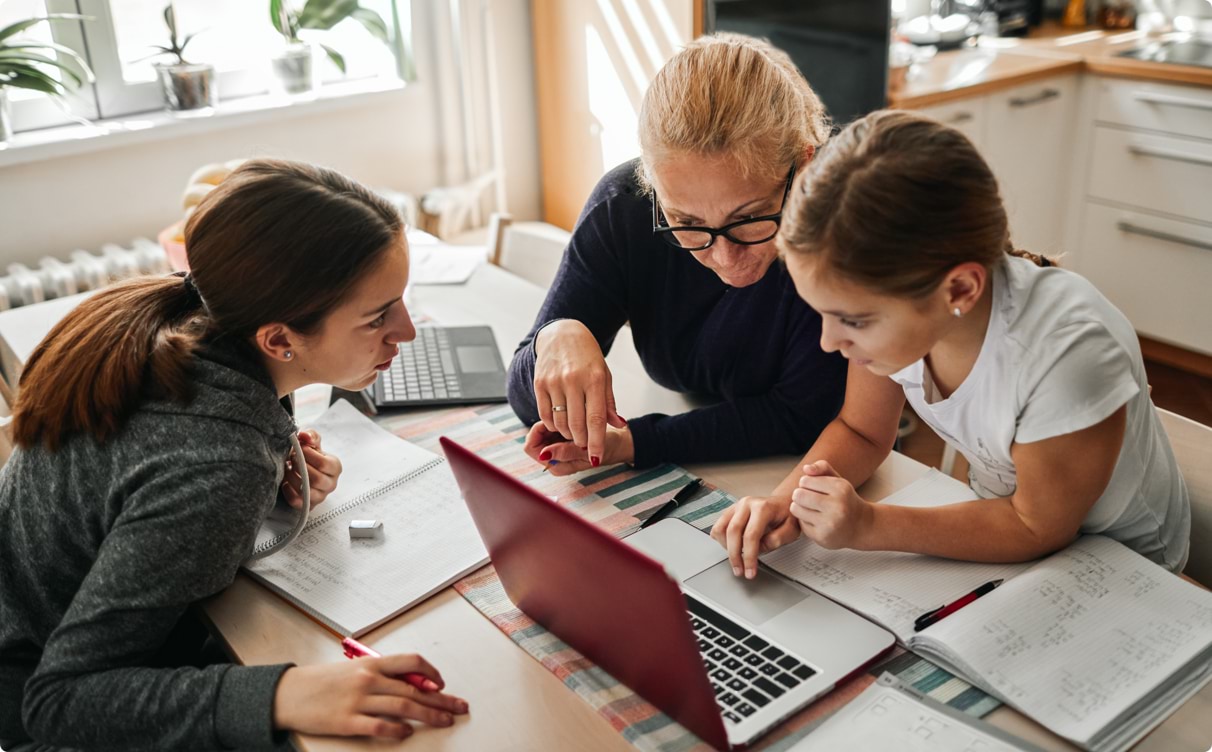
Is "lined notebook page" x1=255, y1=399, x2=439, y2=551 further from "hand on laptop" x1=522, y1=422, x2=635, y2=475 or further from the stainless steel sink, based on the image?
the stainless steel sink

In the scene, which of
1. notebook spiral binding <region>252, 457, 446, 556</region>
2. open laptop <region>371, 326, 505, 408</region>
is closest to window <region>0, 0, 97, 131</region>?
open laptop <region>371, 326, 505, 408</region>

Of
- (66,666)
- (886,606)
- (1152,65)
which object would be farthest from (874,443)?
(1152,65)

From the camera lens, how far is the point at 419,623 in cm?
108

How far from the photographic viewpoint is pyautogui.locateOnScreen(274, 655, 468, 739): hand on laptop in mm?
927

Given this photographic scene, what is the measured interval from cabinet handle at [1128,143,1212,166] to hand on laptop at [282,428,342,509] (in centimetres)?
249

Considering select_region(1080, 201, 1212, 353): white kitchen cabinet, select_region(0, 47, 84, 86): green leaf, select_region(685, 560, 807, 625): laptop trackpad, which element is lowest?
select_region(1080, 201, 1212, 353): white kitchen cabinet

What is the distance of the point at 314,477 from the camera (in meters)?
1.30

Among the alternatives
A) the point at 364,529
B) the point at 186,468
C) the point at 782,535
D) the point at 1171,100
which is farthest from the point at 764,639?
the point at 1171,100

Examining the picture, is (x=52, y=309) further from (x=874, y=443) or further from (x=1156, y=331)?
(x=1156, y=331)

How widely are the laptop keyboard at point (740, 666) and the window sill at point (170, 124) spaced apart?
202cm

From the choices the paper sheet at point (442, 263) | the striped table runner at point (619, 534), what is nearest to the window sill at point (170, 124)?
the paper sheet at point (442, 263)

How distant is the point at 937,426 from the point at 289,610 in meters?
0.74

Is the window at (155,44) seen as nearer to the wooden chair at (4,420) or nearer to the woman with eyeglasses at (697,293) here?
the wooden chair at (4,420)

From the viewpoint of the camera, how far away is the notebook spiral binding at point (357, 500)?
1.21m
